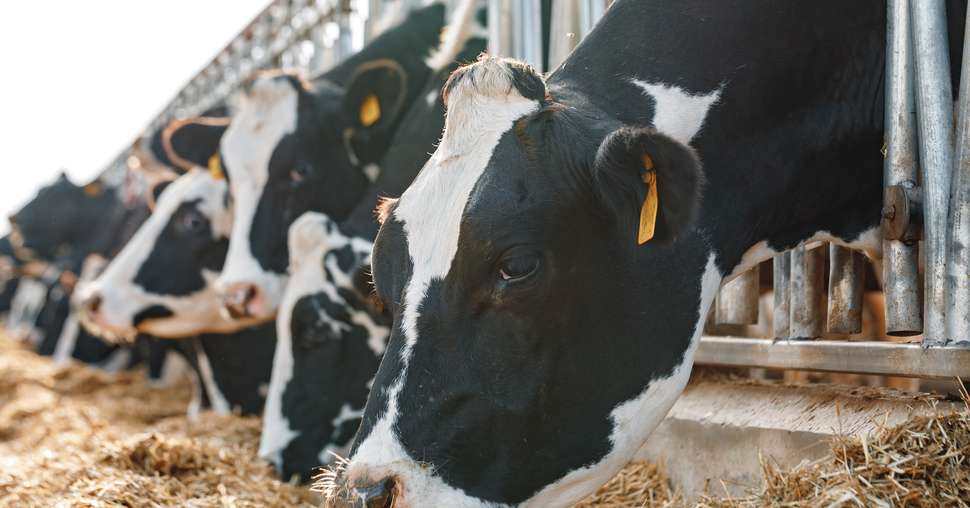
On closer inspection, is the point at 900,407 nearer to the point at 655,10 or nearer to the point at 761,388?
the point at 761,388

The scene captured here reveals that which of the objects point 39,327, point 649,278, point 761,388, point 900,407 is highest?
point 649,278

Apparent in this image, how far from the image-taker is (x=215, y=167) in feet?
19.8

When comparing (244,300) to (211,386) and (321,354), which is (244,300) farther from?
(211,386)

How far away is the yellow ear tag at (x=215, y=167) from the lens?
590cm

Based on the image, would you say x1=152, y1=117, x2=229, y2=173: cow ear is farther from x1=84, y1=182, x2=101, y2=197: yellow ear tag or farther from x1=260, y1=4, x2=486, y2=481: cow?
x1=84, y1=182, x2=101, y2=197: yellow ear tag

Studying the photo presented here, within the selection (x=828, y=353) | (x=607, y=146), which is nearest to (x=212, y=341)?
(x=828, y=353)

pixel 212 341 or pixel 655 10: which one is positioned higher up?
pixel 655 10

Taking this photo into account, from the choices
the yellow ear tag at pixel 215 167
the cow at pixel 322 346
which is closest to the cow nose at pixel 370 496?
the cow at pixel 322 346

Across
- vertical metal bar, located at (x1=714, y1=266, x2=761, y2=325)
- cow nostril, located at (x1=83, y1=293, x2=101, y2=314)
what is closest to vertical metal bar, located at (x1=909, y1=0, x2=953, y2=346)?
vertical metal bar, located at (x1=714, y1=266, x2=761, y2=325)

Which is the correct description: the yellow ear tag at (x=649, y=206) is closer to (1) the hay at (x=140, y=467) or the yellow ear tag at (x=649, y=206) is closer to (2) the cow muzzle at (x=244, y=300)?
(1) the hay at (x=140, y=467)

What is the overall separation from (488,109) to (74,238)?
41.7 feet

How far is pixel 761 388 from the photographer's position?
3.45 metres

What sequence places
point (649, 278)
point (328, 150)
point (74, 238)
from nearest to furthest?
point (649, 278)
point (328, 150)
point (74, 238)

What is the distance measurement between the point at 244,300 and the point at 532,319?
320 cm
